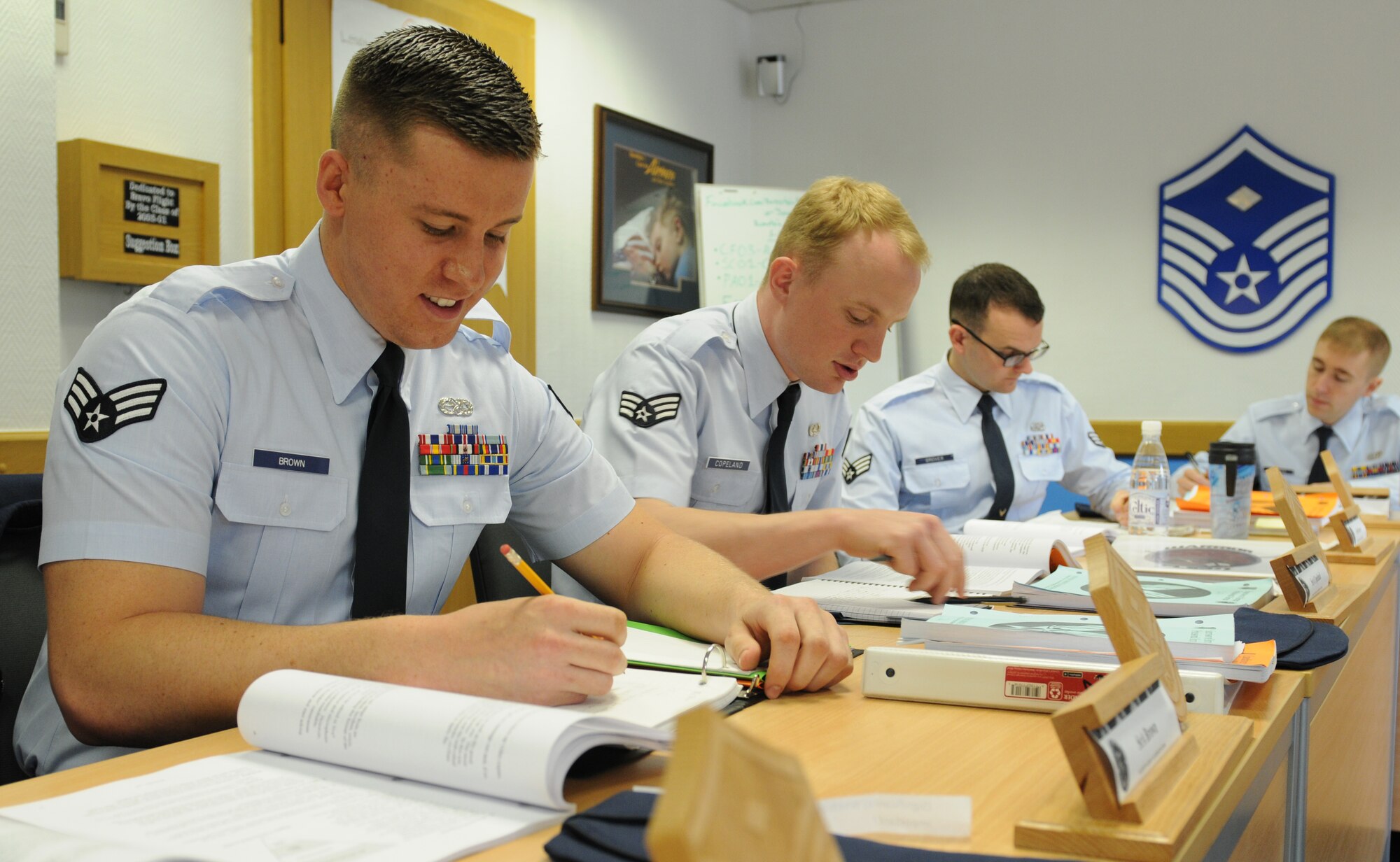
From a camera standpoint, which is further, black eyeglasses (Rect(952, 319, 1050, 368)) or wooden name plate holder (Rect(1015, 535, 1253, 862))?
black eyeglasses (Rect(952, 319, 1050, 368))

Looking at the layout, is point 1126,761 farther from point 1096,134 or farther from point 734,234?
point 1096,134

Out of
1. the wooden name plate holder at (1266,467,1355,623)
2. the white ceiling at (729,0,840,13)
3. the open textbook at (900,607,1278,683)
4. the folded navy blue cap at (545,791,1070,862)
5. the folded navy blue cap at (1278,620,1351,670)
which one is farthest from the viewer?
the white ceiling at (729,0,840,13)

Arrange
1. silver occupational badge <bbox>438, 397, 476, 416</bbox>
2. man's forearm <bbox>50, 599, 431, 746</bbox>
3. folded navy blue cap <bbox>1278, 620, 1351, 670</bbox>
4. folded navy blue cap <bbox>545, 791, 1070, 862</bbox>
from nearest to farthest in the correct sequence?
1. folded navy blue cap <bbox>545, 791, 1070, 862</bbox>
2. man's forearm <bbox>50, 599, 431, 746</bbox>
3. folded navy blue cap <bbox>1278, 620, 1351, 670</bbox>
4. silver occupational badge <bbox>438, 397, 476, 416</bbox>

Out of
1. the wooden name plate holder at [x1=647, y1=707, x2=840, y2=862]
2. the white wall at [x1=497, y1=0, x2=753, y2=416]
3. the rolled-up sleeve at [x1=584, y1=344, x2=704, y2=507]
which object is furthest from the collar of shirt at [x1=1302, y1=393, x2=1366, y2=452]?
the wooden name plate holder at [x1=647, y1=707, x2=840, y2=862]

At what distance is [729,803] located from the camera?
0.43 metres

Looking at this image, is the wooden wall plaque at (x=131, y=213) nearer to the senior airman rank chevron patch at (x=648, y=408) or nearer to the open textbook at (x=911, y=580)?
the senior airman rank chevron patch at (x=648, y=408)

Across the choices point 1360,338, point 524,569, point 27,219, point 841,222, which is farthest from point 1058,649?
point 1360,338

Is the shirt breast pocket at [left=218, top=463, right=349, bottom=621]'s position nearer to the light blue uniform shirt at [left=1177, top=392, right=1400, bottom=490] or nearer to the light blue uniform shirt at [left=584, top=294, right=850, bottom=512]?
the light blue uniform shirt at [left=584, top=294, right=850, bottom=512]

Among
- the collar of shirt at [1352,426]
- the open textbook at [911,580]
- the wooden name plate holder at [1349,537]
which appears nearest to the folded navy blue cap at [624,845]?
the open textbook at [911,580]

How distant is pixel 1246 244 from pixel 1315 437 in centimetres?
87

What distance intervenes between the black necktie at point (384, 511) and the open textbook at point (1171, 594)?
0.79 m

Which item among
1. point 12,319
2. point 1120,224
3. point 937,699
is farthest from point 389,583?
point 1120,224

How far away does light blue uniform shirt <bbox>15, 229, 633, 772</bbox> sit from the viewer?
1065 mm

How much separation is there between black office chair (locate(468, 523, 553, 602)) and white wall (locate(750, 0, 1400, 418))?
146 inches
